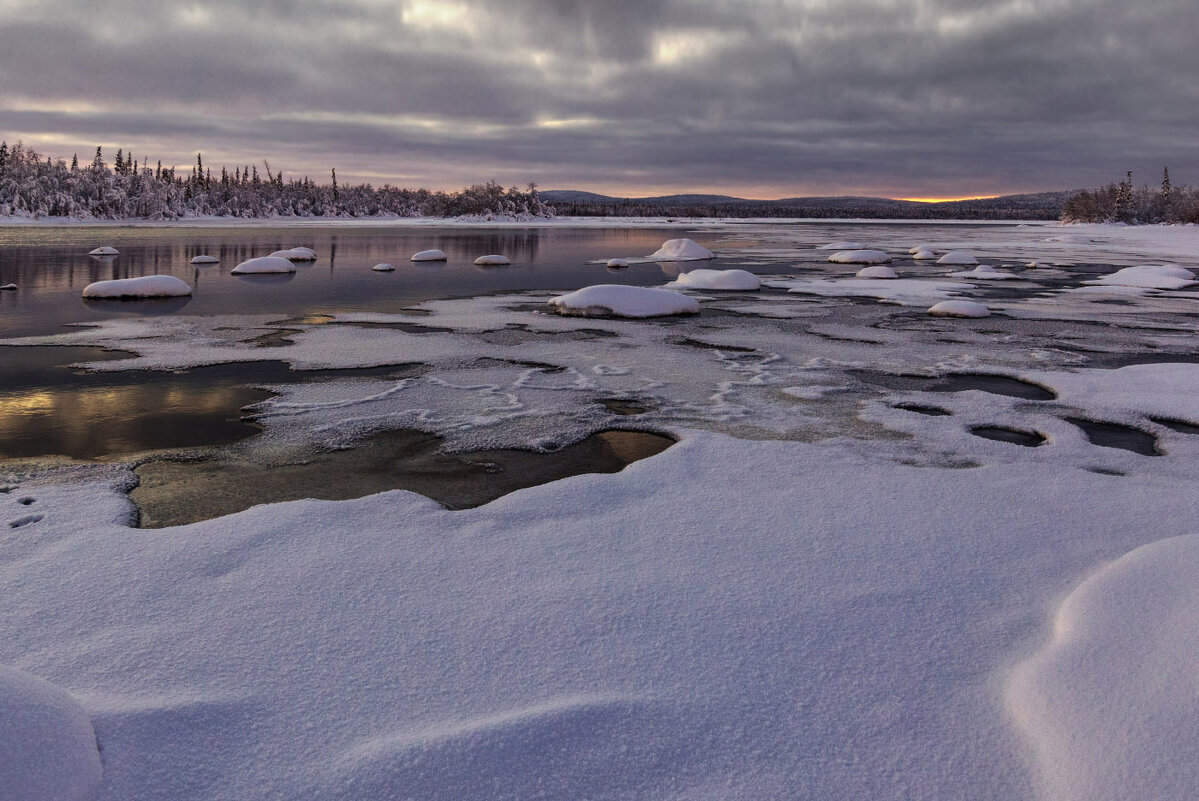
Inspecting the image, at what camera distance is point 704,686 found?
252 cm

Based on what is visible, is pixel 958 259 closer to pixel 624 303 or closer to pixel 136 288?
pixel 624 303

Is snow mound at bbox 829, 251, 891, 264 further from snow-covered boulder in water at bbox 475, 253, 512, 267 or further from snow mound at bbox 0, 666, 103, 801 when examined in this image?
snow mound at bbox 0, 666, 103, 801

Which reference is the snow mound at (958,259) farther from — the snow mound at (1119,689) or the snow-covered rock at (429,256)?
the snow mound at (1119,689)

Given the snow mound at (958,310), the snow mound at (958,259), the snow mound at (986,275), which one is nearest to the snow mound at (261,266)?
the snow mound at (958,310)

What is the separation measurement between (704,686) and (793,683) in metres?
0.30

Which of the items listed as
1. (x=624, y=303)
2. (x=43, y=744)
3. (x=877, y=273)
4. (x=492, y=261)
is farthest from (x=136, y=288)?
(x=877, y=273)

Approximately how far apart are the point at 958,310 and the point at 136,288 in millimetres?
15423

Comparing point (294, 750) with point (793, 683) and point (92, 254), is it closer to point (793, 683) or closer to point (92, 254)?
point (793, 683)

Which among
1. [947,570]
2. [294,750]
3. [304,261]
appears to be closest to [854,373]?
[947,570]

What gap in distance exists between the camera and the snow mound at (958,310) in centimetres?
1302

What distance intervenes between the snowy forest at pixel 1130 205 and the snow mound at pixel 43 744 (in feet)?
301

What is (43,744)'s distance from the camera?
1.92m

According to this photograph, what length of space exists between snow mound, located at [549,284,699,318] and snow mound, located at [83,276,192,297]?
8204 mm

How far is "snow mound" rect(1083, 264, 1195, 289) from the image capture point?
736 inches
